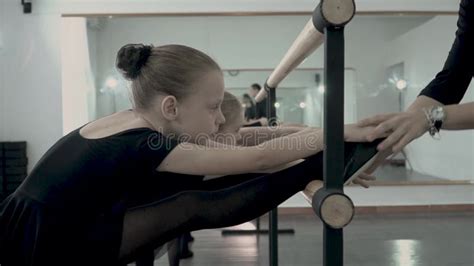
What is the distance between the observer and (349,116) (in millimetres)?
3791

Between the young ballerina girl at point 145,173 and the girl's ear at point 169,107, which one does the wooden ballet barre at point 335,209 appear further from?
the girl's ear at point 169,107

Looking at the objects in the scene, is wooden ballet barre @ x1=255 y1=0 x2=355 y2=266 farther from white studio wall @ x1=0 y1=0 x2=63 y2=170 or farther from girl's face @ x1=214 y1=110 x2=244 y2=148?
white studio wall @ x1=0 y1=0 x2=63 y2=170

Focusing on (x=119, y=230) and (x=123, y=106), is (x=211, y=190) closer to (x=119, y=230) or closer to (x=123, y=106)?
(x=119, y=230)

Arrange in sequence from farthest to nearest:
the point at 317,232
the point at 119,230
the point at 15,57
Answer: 1. the point at 15,57
2. the point at 317,232
3. the point at 119,230

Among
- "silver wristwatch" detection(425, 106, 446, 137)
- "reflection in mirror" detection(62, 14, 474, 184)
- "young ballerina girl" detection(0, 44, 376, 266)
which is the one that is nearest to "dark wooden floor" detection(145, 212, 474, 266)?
"reflection in mirror" detection(62, 14, 474, 184)

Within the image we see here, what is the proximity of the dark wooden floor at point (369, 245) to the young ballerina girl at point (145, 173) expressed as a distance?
162cm

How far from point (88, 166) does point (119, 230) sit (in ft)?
0.42

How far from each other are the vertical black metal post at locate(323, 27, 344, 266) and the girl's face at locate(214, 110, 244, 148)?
2.08 feet

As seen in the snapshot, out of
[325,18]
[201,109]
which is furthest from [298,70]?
[325,18]

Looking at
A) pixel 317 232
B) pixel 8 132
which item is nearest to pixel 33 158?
pixel 8 132

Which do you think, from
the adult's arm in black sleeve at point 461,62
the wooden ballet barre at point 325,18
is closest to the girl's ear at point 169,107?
the wooden ballet barre at point 325,18

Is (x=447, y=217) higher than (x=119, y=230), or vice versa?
(x=119, y=230)

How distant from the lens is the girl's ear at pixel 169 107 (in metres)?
0.88

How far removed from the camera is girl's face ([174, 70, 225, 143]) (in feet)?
2.89
